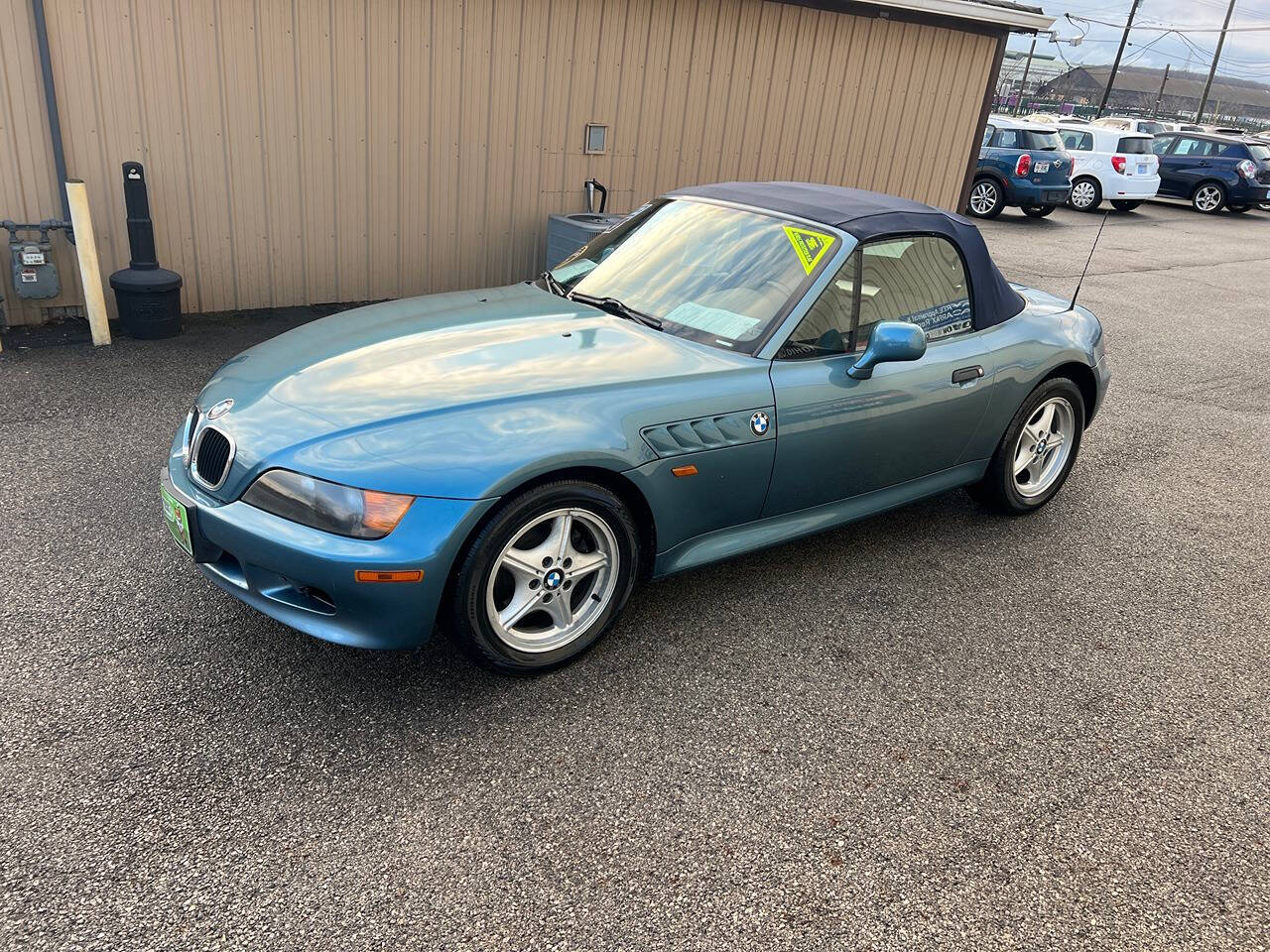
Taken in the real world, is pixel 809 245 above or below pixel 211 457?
above

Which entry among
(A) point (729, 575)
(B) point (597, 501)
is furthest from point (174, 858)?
(A) point (729, 575)

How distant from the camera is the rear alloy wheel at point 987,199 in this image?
1705cm

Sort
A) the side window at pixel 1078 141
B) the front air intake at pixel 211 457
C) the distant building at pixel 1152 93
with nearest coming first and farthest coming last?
the front air intake at pixel 211 457
the side window at pixel 1078 141
the distant building at pixel 1152 93

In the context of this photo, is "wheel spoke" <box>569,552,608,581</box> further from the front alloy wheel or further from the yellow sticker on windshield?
the yellow sticker on windshield

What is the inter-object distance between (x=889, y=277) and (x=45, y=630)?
11.1ft

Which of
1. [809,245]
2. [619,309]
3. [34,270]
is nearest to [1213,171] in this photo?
[809,245]

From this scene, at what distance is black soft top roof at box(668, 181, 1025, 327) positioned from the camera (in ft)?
12.9

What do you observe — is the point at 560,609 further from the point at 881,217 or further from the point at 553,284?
the point at 881,217

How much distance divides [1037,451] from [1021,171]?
1382cm

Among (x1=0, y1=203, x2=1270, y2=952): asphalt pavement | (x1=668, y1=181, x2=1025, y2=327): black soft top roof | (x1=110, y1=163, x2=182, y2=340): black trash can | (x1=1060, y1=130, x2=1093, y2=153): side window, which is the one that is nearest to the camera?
(x1=0, y1=203, x2=1270, y2=952): asphalt pavement

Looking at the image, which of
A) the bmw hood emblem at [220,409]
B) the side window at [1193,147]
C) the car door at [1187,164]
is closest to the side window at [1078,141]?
the car door at [1187,164]

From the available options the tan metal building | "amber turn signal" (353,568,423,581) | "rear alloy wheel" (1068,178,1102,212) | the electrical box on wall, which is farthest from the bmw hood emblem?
"rear alloy wheel" (1068,178,1102,212)

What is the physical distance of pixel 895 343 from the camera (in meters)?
3.53

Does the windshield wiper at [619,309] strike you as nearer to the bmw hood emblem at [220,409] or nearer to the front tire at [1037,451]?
the bmw hood emblem at [220,409]
